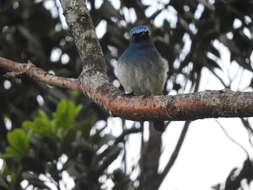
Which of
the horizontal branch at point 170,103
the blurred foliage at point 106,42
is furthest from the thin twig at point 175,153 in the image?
the horizontal branch at point 170,103

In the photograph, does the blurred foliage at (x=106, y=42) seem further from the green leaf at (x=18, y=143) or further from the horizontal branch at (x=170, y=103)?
the horizontal branch at (x=170, y=103)

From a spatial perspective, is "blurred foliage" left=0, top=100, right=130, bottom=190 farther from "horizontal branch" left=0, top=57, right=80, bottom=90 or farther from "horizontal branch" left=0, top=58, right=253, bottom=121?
"horizontal branch" left=0, top=58, right=253, bottom=121

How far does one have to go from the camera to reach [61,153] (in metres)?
4.89

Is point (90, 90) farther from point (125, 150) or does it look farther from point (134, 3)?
point (134, 3)

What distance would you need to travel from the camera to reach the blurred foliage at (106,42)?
230 inches

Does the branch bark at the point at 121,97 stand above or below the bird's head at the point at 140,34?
above

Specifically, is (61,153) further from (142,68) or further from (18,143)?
(142,68)

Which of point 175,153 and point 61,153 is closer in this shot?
point 61,153

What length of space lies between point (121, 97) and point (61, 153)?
5.99ft

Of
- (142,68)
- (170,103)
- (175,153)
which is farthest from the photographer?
(175,153)

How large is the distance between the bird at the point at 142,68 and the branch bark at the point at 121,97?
1130mm

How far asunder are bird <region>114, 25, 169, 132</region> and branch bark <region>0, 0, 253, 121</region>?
1.13 meters

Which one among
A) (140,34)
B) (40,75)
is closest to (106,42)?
(140,34)

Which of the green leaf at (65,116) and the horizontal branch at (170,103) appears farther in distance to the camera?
the green leaf at (65,116)
